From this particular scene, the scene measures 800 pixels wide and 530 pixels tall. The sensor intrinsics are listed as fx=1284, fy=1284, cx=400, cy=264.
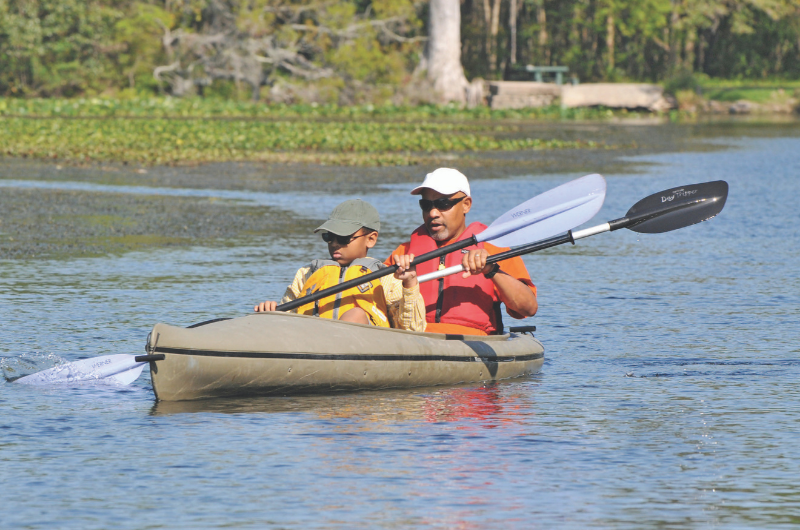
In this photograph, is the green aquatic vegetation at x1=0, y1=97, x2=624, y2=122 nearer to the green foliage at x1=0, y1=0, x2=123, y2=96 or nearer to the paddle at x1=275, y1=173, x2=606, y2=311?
the green foliage at x1=0, y1=0, x2=123, y2=96

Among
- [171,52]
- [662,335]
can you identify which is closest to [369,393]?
[662,335]

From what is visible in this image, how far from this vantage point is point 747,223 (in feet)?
51.5

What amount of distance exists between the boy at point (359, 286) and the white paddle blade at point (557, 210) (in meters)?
0.93

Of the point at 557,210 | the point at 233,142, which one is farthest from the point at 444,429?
the point at 233,142

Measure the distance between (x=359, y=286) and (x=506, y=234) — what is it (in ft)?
3.40

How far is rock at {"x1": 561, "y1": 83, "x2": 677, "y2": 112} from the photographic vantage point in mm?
44406

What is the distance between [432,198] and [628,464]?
2115 millimetres

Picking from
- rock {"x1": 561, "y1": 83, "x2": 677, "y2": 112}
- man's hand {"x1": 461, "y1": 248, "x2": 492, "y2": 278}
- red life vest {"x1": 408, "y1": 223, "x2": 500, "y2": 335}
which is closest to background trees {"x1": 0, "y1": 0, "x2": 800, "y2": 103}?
rock {"x1": 561, "y1": 83, "x2": 677, "y2": 112}

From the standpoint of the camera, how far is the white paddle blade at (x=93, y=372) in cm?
710

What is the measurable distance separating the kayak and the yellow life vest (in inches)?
11.0

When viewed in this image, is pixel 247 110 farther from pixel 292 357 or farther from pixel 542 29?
pixel 292 357

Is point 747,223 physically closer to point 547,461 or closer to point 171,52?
point 547,461

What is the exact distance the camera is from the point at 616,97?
4509 cm

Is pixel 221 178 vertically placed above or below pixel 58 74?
below
